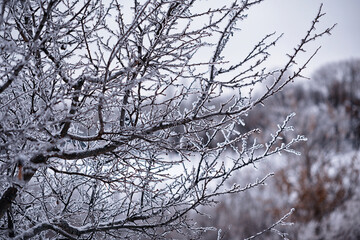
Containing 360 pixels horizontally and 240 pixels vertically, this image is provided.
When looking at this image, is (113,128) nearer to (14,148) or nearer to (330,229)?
(14,148)

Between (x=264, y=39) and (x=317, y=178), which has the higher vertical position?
(x=317, y=178)

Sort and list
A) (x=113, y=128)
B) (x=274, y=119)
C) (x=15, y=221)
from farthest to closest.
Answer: (x=274, y=119) < (x=15, y=221) < (x=113, y=128)

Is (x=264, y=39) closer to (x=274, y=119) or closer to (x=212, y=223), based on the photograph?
(x=212, y=223)

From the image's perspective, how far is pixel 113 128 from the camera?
8.92 feet

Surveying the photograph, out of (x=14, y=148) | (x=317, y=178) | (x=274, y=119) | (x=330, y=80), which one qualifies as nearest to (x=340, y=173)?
(x=317, y=178)

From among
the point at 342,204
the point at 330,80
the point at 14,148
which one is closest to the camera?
the point at 14,148

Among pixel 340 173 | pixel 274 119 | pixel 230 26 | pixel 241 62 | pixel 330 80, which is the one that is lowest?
pixel 241 62

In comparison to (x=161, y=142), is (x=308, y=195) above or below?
above

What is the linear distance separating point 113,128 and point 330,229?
13.8 m

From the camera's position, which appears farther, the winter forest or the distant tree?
the distant tree

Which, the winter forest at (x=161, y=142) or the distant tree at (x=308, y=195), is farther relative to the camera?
the distant tree at (x=308, y=195)

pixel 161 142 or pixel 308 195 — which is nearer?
pixel 161 142

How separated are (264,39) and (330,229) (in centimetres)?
1327

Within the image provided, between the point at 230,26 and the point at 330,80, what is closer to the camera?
the point at 230,26
